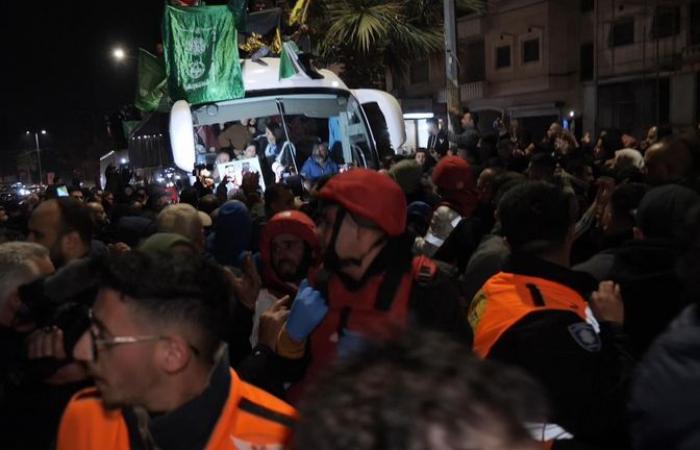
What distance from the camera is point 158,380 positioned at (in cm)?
178

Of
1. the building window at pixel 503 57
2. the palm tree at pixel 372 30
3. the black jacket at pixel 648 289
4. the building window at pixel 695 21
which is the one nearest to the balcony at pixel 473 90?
the building window at pixel 503 57

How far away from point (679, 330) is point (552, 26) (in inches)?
1161

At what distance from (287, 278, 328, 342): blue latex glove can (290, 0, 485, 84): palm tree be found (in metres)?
14.8

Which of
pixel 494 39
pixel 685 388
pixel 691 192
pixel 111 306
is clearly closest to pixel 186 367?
pixel 111 306

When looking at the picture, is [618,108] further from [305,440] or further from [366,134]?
[305,440]

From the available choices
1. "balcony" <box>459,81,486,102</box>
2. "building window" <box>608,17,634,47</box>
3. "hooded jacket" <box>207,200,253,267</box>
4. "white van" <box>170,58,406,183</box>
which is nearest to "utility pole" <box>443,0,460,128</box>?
"white van" <box>170,58,406,183</box>

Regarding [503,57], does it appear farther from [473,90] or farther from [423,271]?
[423,271]

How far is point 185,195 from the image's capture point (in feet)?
25.2

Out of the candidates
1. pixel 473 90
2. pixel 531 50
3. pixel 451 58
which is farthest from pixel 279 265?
pixel 473 90

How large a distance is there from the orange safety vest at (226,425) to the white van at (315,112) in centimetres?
868

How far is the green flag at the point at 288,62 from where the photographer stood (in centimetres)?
1068

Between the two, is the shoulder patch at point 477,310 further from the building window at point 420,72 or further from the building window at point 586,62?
the building window at point 420,72

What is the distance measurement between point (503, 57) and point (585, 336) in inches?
1252

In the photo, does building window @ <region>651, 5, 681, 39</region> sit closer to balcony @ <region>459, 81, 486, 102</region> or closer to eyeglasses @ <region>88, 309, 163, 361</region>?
→ balcony @ <region>459, 81, 486, 102</region>
